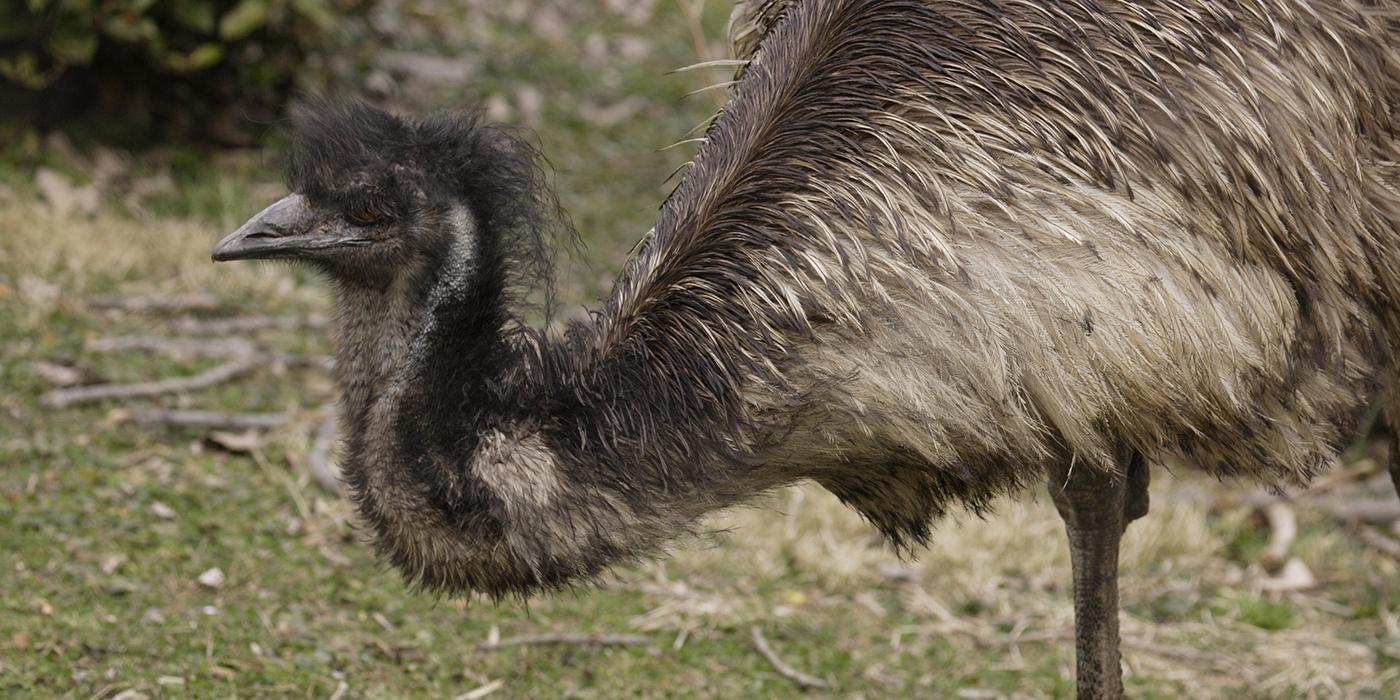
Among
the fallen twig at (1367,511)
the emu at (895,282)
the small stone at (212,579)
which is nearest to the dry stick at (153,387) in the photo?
the small stone at (212,579)

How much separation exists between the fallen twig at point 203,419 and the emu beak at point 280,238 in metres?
2.24

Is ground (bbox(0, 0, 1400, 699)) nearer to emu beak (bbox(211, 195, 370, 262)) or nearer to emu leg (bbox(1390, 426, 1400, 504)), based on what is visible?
emu beak (bbox(211, 195, 370, 262))

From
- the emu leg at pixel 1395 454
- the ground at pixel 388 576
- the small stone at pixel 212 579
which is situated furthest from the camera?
the small stone at pixel 212 579

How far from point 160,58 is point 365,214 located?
417 cm

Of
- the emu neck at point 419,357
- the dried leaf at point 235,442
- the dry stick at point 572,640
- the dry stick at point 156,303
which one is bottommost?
the dry stick at point 572,640

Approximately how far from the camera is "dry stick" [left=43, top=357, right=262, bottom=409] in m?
5.32

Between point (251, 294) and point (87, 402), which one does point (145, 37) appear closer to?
point (251, 294)

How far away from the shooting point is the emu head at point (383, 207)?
3275mm

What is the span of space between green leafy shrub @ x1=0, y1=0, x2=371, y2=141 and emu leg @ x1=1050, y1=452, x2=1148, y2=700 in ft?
14.0

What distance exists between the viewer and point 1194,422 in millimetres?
3275

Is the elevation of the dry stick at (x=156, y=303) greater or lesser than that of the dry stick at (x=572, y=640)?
greater

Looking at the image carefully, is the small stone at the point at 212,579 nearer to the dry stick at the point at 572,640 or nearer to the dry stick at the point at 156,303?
the dry stick at the point at 572,640

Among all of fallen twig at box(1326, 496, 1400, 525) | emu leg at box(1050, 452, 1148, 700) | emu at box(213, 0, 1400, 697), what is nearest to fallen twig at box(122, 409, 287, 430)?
emu at box(213, 0, 1400, 697)

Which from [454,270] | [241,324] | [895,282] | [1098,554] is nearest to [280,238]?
[454,270]
